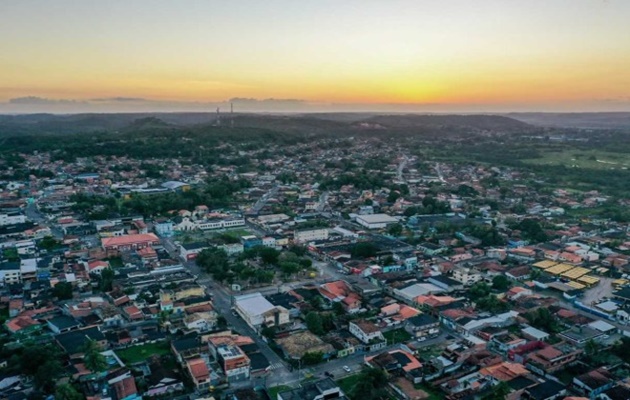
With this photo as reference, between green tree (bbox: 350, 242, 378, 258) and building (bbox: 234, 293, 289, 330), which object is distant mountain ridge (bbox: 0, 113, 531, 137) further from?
building (bbox: 234, 293, 289, 330)

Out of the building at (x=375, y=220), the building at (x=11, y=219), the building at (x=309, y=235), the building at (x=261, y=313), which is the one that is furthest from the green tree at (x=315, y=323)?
the building at (x=11, y=219)

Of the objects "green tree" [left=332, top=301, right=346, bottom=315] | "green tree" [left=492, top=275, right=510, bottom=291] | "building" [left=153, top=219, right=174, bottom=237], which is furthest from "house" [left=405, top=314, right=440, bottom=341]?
"building" [left=153, top=219, right=174, bottom=237]

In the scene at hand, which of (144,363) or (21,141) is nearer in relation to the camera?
(144,363)

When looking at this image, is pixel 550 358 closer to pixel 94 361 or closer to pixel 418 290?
pixel 418 290

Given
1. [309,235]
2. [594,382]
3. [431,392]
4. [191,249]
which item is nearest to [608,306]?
[594,382]

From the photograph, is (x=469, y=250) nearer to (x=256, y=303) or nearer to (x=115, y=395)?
(x=256, y=303)

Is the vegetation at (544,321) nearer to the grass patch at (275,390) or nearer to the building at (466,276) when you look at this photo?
the building at (466,276)

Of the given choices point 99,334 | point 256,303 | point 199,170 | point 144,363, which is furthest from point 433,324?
point 199,170
